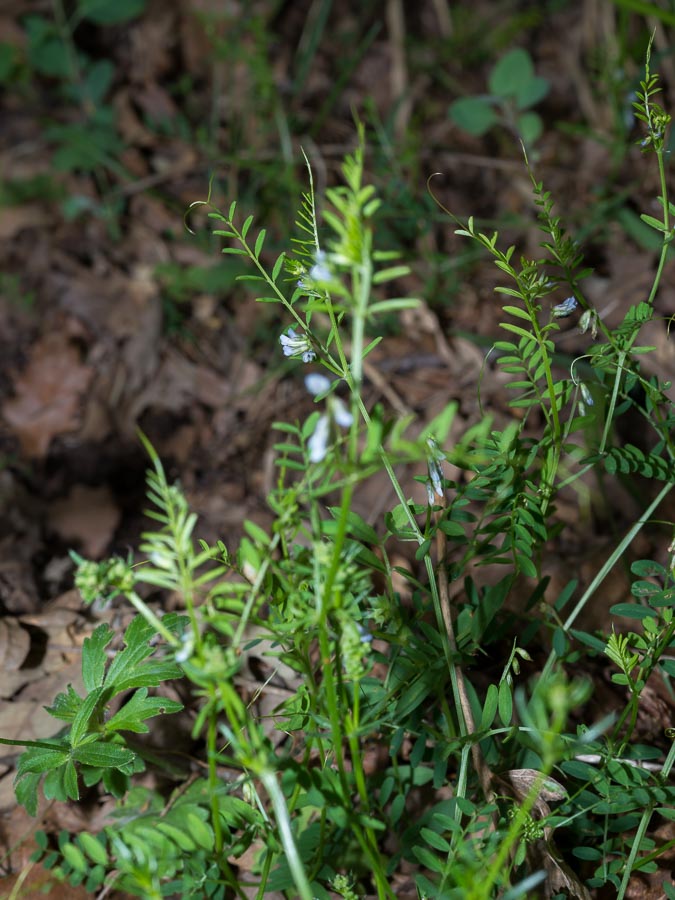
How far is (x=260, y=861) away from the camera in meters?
1.19

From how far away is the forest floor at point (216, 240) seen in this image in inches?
97.4

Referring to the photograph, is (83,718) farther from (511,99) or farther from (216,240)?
(511,99)

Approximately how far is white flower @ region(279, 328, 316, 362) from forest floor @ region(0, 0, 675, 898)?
94cm

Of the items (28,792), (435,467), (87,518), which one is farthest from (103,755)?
(87,518)

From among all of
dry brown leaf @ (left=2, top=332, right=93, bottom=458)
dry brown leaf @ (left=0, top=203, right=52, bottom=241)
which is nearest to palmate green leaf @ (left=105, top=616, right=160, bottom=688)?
dry brown leaf @ (left=2, top=332, right=93, bottom=458)

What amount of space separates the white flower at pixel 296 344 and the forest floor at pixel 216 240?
3.09 ft

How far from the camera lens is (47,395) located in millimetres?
3025

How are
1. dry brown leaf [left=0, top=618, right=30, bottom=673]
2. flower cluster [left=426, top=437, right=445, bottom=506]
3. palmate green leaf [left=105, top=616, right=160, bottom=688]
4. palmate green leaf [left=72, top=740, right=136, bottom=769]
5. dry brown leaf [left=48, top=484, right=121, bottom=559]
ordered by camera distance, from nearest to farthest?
flower cluster [left=426, top=437, right=445, bottom=506], palmate green leaf [left=72, top=740, right=136, bottom=769], palmate green leaf [left=105, top=616, right=160, bottom=688], dry brown leaf [left=0, top=618, right=30, bottom=673], dry brown leaf [left=48, top=484, right=121, bottom=559]

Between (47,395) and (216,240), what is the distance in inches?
38.8

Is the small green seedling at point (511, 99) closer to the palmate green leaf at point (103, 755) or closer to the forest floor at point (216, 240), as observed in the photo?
the forest floor at point (216, 240)

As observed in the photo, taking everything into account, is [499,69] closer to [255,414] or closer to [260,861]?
[255,414]

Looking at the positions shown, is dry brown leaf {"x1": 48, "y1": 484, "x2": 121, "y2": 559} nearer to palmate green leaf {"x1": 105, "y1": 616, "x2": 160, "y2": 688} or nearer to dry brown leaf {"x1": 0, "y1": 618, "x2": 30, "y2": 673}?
dry brown leaf {"x1": 0, "y1": 618, "x2": 30, "y2": 673}

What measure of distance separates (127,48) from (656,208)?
2971 mm

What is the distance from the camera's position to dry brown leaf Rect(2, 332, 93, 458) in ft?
A: 9.59
